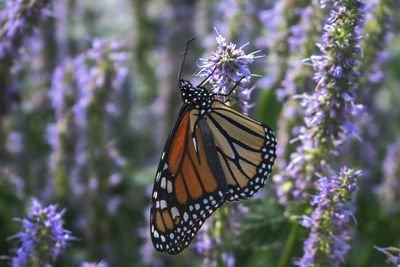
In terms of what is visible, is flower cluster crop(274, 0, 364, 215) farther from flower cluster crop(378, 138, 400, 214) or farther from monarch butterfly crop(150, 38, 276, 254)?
flower cluster crop(378, 138, 400, 214)

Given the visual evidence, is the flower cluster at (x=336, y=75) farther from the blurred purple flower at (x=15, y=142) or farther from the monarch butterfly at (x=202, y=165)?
the blurred purple flower at (x=15, y=142)

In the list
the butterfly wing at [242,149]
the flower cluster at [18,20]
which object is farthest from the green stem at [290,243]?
the flower cluster at [18,20]

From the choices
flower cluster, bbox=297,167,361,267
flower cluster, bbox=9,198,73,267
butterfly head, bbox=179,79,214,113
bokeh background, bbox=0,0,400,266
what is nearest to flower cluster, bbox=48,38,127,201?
bokeh background, bbox=0,0,400,266

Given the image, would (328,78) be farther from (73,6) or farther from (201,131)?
(73,6)

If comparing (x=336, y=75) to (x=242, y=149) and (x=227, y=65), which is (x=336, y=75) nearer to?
(x=227, y=65)

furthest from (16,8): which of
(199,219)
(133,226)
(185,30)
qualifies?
(185,30)
